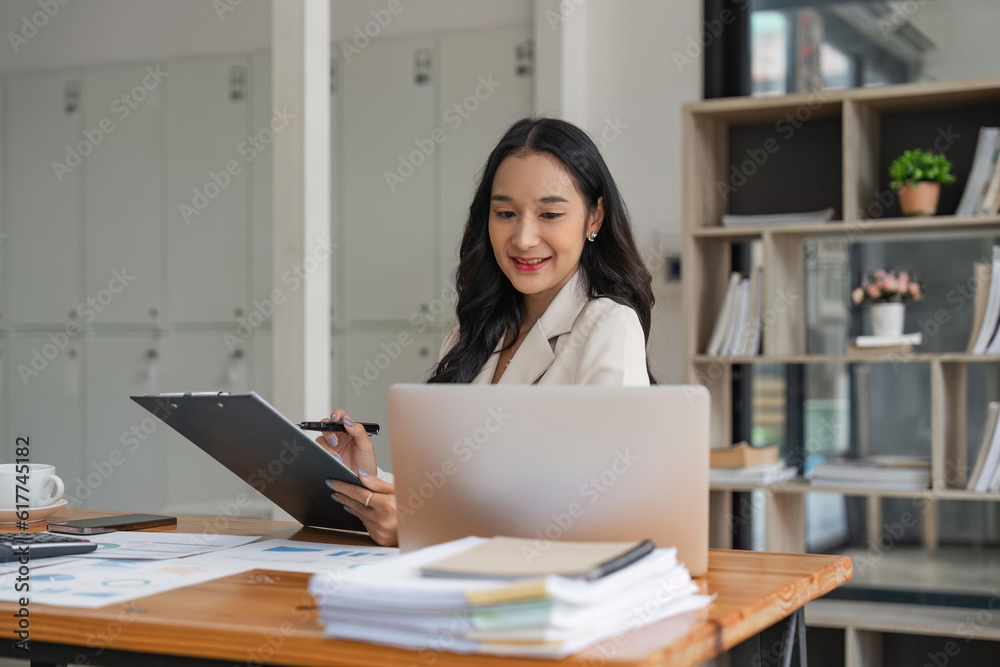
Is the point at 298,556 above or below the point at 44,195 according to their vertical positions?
below

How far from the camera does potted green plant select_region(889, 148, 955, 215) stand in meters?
3.37

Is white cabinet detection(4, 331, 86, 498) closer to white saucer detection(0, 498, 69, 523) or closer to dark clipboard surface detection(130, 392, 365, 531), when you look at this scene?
Result: white saucer detection(0, 498, 69, 523)

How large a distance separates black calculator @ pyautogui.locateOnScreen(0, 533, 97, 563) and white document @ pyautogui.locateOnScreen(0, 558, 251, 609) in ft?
0.09

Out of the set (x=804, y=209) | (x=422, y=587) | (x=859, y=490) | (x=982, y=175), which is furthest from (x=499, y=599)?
(x=804, y=209)

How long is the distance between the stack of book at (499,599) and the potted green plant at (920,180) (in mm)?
2711

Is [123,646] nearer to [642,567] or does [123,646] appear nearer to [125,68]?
[642,567]

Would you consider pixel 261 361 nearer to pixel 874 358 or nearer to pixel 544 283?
pixel 874 358

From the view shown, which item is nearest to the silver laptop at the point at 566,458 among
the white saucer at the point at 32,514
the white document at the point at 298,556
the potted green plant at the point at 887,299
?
the white document at the point at 298,556

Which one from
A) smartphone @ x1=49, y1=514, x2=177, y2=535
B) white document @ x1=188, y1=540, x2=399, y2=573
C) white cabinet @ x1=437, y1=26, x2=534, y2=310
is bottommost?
smartphone @ x1=49, y1=514, x2=177, y2=535

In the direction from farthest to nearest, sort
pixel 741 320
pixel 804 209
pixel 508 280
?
pixel 804 209 < pixel 741 320 < pixel 508 280

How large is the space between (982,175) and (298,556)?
2701 mm

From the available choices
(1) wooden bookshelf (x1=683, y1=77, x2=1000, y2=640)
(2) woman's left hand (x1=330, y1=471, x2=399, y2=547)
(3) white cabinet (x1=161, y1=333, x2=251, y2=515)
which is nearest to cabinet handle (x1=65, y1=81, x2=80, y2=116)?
(3) white cabinet (x1=161, y1=333, x2=251, y2=515)

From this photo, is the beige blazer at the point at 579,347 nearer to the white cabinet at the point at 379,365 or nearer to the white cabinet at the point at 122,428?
the white cabinet at the point at 379,365

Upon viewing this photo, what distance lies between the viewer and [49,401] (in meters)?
4.99
